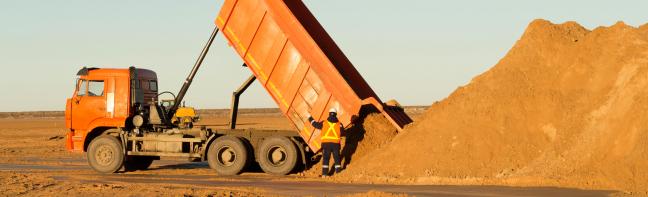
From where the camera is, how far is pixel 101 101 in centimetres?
2342

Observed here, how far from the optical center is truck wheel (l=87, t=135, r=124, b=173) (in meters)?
23.3

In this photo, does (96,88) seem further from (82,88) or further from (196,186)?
(196,186)

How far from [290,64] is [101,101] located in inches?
207

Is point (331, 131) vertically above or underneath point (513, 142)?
above

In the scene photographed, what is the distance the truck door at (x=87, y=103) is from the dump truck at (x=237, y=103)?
0.02 metres

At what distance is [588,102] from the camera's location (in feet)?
65.3

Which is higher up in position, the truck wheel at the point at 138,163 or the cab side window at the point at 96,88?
the cab side window at the point at 96,88

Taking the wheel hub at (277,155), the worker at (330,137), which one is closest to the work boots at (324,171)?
the worker at (330,137)

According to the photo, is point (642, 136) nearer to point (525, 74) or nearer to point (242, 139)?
point (525, 74)

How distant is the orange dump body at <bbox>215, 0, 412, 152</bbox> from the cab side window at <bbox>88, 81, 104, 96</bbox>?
364cm

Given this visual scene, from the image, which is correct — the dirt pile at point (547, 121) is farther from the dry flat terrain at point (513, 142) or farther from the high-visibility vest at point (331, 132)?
the high-visibility vest at point (331, 132)

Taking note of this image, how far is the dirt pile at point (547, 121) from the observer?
724 inches

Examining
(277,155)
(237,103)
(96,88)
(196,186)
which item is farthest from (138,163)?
(196,186)

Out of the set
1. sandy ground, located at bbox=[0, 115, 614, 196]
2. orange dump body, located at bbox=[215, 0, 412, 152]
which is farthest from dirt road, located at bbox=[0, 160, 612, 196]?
orange dump body, located at bbox=[215, 0, 412, 152]
